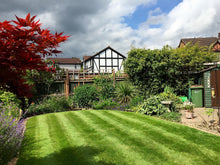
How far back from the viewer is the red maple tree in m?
1.75

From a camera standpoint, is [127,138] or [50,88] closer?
[127,138]

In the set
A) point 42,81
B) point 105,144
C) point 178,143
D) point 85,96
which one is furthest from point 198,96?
point 42,81

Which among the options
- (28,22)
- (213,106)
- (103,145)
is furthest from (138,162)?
(213,106)

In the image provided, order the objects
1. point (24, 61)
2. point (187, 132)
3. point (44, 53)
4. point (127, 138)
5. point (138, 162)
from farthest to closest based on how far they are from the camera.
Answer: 1. point (187, 132)
2. point (127, 138)
3. point (138, 162)
4. point (44, 53)
5. point (24, 61)

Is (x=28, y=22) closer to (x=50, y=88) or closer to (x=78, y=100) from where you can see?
(x=78, y=100)

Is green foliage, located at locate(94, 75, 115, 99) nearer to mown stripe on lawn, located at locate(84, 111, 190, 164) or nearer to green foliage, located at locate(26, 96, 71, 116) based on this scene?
green foliage, located at locate(26, 96, 71, 116)

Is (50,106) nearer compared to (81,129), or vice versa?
(81,129)

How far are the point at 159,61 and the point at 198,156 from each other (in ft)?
30.1

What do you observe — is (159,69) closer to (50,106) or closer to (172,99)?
(172,99)

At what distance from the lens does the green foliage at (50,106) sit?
984 centimetres

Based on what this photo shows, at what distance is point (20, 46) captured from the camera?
6.04 feet

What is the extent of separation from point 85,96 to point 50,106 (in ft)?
7.19

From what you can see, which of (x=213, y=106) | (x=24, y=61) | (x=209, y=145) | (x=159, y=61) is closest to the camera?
(x=24, y=61)

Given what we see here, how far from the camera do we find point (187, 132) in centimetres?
550
